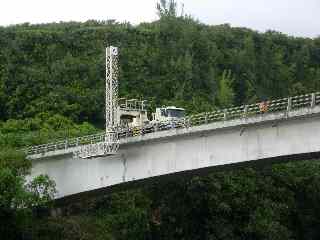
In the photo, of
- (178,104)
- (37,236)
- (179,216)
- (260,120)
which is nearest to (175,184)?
(179,216)

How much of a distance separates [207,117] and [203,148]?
1.90 m

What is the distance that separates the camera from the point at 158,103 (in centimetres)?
8406

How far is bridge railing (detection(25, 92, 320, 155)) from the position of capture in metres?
35.8

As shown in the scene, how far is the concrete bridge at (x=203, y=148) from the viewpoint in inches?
1391

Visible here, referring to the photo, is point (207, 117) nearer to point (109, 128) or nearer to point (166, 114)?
point (166, 114)

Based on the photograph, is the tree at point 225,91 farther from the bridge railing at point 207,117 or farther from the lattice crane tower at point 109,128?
the lattice crane tower at point 109,128

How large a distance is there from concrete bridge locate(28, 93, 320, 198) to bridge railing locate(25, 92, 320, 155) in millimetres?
71

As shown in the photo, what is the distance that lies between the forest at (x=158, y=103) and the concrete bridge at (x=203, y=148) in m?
2.48

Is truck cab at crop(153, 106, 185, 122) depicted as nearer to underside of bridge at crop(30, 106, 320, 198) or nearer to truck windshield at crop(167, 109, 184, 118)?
truck windshield at crop(167, 109, 184, 118)

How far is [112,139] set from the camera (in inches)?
1692

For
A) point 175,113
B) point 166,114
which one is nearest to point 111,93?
point 166,114

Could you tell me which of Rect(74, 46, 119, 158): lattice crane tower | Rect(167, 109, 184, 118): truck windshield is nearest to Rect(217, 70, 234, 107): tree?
Rect(167, 109, 184, 118): truck windshield

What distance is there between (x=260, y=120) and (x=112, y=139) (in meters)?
10.4

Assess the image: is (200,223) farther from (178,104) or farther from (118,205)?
(178,104)
